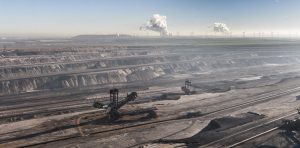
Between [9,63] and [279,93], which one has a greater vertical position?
[9,63]

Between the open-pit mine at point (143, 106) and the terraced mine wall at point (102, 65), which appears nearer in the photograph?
the open-pit mine at point (143, 106)

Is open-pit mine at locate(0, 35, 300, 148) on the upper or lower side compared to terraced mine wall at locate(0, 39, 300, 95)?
lower

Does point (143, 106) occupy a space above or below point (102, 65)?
below

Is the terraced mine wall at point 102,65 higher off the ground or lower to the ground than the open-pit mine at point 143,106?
higher

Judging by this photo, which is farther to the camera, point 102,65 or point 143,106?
point 102,65

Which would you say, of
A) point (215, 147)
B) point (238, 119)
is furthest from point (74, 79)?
point (215, 147)

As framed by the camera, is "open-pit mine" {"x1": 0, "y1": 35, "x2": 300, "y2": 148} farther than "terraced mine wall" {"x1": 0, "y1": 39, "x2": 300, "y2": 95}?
No

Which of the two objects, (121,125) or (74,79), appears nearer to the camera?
(121,125)

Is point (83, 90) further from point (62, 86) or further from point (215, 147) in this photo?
point (215, 147)
